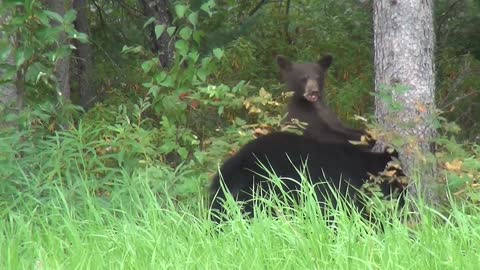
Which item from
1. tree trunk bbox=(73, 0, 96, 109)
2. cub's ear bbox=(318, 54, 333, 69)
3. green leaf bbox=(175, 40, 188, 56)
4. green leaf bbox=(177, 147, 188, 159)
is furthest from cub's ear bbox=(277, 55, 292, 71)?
tree trunk bbox=(73, 0, 96, 109)

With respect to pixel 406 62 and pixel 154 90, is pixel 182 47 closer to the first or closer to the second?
pixel 154 90

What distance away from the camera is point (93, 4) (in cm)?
1294

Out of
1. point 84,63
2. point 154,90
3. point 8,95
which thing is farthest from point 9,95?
point 84,63

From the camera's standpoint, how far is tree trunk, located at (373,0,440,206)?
678cm

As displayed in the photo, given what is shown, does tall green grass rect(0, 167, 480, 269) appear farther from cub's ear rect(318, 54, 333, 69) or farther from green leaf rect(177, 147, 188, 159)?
cub's ear rect(318, 54, 333, 69)

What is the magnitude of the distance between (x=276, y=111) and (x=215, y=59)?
1.76 metres

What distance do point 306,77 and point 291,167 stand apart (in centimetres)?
237

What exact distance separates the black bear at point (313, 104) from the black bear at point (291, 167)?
711 mm

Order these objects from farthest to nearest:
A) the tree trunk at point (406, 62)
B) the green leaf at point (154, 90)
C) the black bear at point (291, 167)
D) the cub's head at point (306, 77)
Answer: the cub's head at point (306, 77), the green leaf at point (154, 90), the tree trunk at point (406, 62), the black bear at point (291, 167)

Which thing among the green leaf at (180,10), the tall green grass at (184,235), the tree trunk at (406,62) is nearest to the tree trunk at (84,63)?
the green leaf at (180,10)

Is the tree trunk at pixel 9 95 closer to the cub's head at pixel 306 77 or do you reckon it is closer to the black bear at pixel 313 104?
→ the black bear at pixel 313 104

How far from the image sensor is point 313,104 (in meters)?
8.30

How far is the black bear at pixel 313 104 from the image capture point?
7771mm

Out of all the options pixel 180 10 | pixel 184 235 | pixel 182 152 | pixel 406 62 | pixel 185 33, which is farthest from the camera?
pixel 185 33
